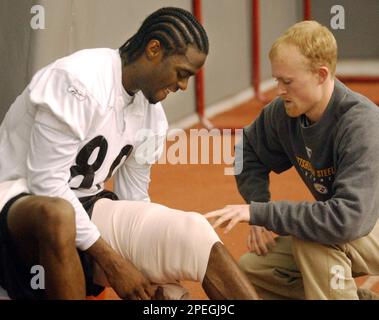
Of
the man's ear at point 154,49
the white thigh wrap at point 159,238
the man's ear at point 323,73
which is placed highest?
the man's ear at point 154,49

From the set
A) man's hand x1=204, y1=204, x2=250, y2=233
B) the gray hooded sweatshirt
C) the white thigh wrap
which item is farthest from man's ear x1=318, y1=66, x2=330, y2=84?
the white thigh wrap

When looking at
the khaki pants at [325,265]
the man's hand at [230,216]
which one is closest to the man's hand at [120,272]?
the man's hand at [230,216]

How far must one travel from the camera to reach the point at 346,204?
355cm

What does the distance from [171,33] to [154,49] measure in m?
0.08

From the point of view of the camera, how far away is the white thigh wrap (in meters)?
3.52

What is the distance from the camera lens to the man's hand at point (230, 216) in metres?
3.56

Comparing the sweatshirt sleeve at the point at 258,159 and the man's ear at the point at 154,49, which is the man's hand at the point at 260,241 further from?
the man's ear at the point at 154,49

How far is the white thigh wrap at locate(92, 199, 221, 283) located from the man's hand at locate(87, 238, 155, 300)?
0.07m

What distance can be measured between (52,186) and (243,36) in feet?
18.2

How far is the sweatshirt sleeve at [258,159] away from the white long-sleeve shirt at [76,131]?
1.25ft

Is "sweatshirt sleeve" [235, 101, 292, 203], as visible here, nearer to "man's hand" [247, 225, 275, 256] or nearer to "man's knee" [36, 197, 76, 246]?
"man's hand" [247, 225, 275, 256]

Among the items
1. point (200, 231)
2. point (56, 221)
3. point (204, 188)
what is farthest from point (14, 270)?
point (204, 188)

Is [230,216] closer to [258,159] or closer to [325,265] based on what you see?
[325,265]
